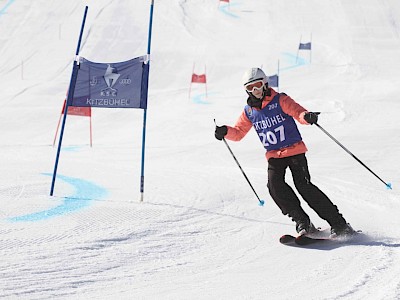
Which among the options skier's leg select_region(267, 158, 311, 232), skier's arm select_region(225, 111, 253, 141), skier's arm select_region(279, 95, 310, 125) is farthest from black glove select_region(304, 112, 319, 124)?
skier's arm select_region(225, 111, 253, 141)

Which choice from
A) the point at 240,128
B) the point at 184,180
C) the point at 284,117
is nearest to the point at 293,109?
the point at 284,117

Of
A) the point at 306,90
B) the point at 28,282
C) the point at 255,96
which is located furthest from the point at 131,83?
the point at 306,90

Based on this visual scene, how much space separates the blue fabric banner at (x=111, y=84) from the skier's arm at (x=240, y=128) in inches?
47.0

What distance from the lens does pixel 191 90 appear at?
21156 millimetres

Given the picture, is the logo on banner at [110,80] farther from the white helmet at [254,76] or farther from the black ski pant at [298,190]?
the black ski pant at [298,190]

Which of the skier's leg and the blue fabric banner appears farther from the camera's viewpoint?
the blue fabric banner

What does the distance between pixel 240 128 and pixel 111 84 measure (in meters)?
1.51

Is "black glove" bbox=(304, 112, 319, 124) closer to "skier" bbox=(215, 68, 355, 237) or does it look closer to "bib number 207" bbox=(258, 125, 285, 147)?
"skier" bbox=(215, 68, 355, 237)

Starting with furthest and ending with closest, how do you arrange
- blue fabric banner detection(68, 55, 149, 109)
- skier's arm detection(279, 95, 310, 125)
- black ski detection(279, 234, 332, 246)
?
blue fabric banner detection(68, 55, 149, 109) → skier's arm detection(279, 95, 310, 125) → black ski detection(279, 234, 332, 246)

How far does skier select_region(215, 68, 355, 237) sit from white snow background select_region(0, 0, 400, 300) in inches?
10.5

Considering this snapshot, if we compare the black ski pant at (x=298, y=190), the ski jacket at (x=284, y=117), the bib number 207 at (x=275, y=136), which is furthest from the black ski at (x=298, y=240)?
the bib number 207 at (x=275, y=136)

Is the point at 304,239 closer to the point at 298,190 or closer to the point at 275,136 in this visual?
the point at 298,190

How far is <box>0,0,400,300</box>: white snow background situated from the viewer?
3586 mm

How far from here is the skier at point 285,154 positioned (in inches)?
187
